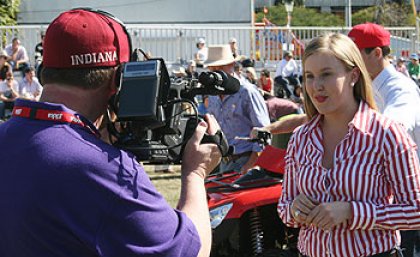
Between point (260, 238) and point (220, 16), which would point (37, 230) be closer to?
point (260, 238)

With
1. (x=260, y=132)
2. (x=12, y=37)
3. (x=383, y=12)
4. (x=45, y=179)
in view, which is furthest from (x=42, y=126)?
(x=383, y=12)

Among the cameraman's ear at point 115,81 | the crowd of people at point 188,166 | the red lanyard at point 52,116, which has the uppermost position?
the cameraman's ear at point 115,81

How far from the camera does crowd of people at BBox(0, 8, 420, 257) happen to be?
6.56 feet

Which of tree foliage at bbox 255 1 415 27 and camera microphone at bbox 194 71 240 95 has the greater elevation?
camera microphone at bbox 194 71 240 95

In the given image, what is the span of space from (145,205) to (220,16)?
111 feet

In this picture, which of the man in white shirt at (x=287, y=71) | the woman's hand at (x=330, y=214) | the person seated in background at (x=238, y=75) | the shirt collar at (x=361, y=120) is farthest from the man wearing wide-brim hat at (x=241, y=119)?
the man in white shirt at (x=287, y=71)

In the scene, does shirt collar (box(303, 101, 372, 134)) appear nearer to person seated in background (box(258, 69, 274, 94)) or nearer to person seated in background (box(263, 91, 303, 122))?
person seated in background (box(263, 91, 303, 122))

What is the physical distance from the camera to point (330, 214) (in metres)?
3.09

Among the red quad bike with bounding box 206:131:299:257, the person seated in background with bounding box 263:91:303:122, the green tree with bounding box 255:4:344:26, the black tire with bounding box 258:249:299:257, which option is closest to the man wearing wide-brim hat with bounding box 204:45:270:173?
the red quad bike with bounding box 206:131:299:257

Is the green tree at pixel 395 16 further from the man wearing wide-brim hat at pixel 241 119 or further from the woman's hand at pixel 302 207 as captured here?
the woman's hand at pixel 302 207

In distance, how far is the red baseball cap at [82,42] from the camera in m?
2.12

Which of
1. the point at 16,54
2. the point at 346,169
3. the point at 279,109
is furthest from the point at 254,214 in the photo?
the point at 16,54

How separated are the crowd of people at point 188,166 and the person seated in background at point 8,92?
12590 mm

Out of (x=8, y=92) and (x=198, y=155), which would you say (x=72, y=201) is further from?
(x=8, y=92)
